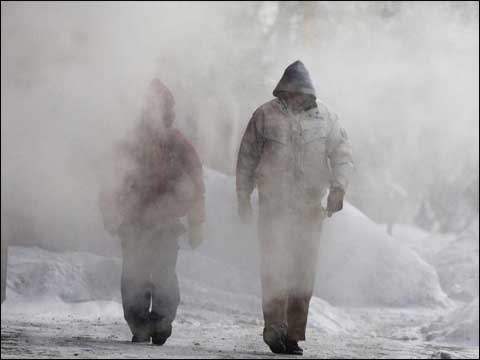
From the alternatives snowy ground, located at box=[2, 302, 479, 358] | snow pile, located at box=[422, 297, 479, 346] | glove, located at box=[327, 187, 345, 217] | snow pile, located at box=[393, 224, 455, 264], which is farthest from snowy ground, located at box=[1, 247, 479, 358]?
snow pile, located at box=[393, 224, 455, 264]

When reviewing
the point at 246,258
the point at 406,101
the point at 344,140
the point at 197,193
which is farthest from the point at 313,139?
the point at 406,101

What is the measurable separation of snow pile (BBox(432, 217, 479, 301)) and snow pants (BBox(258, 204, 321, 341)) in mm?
10910

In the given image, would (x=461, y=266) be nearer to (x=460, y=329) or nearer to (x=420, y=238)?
(x=460, y=329)

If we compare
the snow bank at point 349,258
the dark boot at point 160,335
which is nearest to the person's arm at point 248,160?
the dark boot at point 160,335

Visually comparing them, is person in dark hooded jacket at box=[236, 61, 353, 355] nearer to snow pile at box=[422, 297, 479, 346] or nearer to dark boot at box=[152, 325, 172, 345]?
dark boot at box=[152, 325, 172, 345]

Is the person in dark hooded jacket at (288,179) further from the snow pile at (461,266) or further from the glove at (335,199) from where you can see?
the snow pile at (461,266)

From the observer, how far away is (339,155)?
20.9ft

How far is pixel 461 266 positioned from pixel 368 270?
177 inches

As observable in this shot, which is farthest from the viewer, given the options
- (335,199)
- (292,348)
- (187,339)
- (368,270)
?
(368,270)

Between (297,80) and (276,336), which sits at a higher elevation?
(297,80)

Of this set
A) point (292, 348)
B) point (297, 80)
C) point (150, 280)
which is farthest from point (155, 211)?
point (297, 80)

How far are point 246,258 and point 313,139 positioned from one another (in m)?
→ 8.19

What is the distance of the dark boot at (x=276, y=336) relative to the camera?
6.58 m

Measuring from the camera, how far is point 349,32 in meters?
23.8
